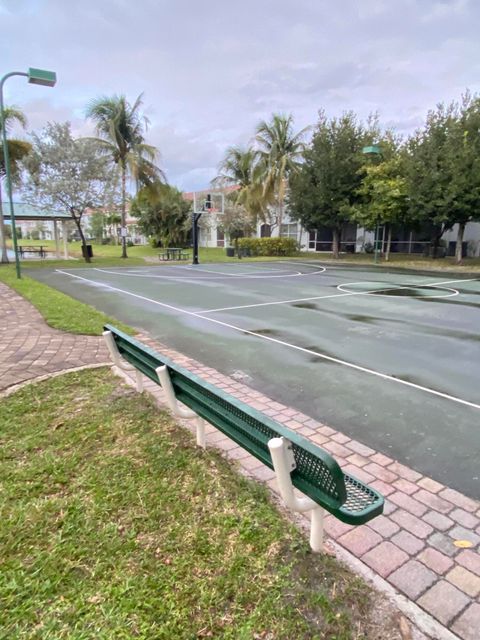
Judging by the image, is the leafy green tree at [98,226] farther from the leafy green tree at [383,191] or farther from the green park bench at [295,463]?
the green park bench at [295,463]

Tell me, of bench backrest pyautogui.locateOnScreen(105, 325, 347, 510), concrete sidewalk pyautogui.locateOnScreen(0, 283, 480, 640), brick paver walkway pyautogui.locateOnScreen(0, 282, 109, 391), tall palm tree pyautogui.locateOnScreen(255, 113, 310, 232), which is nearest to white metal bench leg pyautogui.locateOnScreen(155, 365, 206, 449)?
bench backrest pyautogui.locateOnScreen(105, 325, 347, 510)

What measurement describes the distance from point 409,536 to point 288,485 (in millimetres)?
882

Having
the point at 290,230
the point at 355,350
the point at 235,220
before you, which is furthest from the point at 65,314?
the point at 290,230

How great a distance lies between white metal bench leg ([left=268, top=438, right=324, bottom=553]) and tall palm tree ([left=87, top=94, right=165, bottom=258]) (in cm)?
2449

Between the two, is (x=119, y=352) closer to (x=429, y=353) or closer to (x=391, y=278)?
(x=429, y=353)

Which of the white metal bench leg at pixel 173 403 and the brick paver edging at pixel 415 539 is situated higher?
the white metal bench leg at pixel 173 403

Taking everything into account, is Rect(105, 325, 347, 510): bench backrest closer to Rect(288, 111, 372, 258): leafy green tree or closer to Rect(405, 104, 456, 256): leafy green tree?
Rect(405, 104, 456, 256): leafy green tree

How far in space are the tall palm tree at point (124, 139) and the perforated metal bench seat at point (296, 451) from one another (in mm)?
23627

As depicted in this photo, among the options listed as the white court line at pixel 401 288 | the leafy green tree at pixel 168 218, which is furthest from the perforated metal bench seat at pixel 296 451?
the leafy green tree at pixel 168 218

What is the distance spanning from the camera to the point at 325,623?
5.48 feet

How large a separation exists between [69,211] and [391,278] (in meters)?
18.4

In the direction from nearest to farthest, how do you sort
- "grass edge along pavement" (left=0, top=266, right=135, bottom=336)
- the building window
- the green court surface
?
the green court surface
"grass edge along pavement" (left=0, top=266, right=135, bottom=336)
the building window

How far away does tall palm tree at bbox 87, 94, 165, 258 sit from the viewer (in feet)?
79.9

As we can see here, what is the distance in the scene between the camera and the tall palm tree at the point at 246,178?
98.5ft
